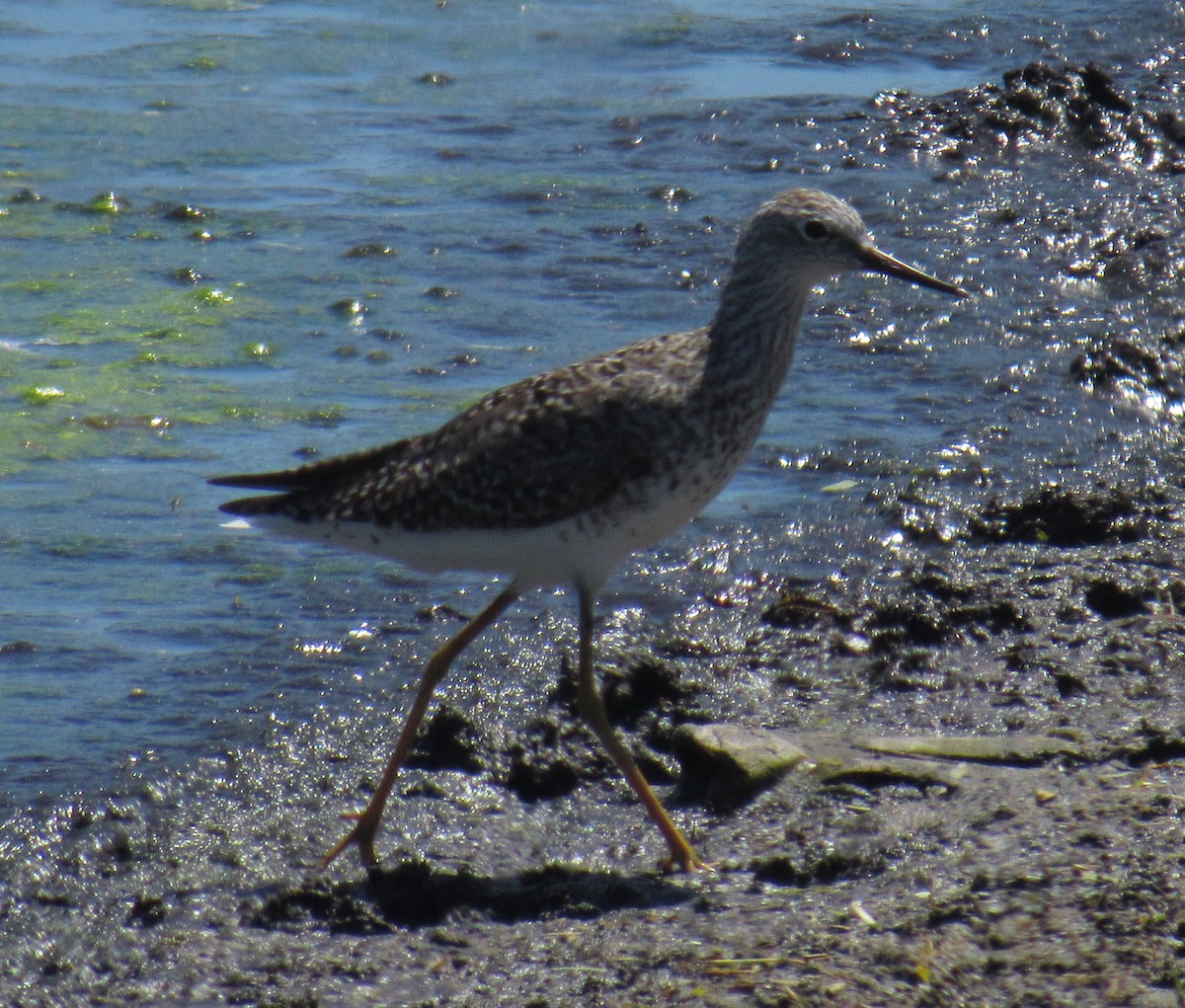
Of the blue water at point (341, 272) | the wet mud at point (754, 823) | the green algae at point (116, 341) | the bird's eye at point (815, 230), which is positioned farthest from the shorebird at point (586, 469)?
the green algae at point (116, 341)

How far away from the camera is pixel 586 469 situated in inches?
205

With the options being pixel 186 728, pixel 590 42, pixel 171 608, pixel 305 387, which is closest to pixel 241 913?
pixel 186 728

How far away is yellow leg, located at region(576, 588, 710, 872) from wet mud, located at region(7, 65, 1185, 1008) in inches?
3.6

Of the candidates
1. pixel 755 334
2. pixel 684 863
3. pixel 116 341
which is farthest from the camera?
pixel 116 341

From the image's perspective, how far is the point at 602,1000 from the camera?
4168 millimetres

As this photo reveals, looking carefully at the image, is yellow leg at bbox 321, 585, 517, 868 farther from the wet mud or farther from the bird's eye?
the bird's eye

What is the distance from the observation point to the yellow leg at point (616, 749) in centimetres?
504

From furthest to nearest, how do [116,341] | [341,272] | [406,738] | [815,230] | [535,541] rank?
[341,272] < [116,341] < [815,230] < [406,738] < [535,541]

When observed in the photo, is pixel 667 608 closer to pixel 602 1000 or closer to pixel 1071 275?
pixel 602 1000

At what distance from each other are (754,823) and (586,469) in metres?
1.17

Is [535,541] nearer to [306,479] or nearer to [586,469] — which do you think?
[586,469]

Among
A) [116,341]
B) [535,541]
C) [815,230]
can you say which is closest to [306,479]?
[535,541]

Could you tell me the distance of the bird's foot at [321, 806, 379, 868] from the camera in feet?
16.6

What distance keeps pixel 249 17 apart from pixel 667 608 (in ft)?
32.0
